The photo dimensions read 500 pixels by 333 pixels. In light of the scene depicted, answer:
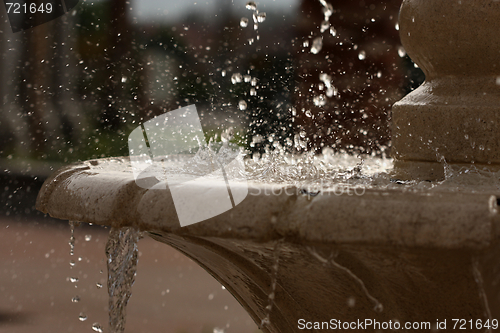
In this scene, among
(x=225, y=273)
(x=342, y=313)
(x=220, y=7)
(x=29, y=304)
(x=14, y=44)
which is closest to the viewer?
(x=342, y=313)

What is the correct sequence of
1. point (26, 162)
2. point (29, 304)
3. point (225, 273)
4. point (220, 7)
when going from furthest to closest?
point (220, 7)
point (26, 162)
point (29, 304)
point (225, 273)

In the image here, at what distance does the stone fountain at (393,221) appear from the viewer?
88cm

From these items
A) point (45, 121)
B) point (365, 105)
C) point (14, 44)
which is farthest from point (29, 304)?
point (14, 44)

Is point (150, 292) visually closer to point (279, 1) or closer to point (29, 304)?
point (29, 304)

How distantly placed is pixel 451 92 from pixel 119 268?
43.5 inches

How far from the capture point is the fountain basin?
2.84ft

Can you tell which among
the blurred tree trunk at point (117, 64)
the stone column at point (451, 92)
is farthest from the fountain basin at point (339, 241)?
the blurred tree trunk at point (117, 64)

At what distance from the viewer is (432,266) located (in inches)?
39.0

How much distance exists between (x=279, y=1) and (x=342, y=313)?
301 inches

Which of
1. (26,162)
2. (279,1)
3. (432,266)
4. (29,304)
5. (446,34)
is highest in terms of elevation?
(446,34)

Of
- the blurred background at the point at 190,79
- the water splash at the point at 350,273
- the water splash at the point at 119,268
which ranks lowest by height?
A: the blurred background at the point at 190,79

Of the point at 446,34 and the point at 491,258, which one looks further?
the point at 446,34

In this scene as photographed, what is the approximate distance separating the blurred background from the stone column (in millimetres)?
4800

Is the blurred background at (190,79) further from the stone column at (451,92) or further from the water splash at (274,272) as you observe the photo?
the water splash at (274,272)
